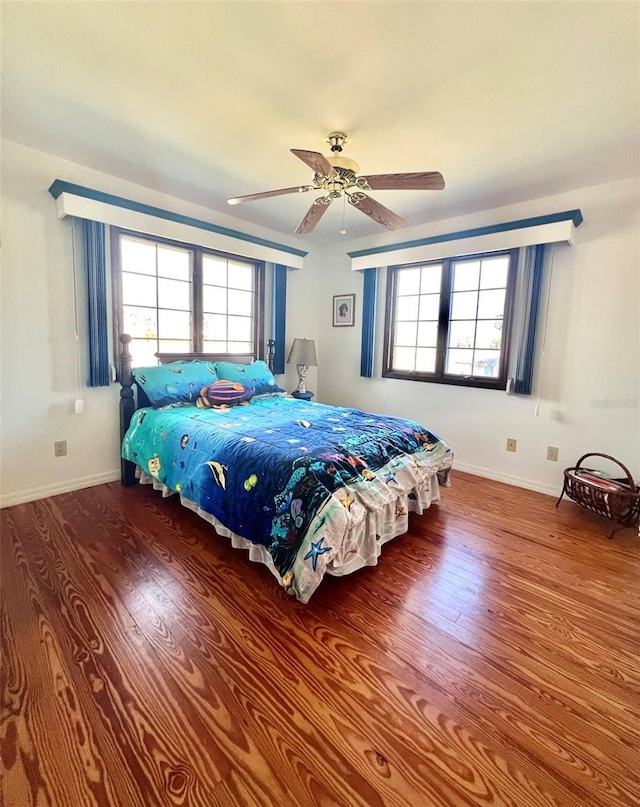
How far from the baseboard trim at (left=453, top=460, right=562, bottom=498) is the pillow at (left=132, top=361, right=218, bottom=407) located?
261 cm

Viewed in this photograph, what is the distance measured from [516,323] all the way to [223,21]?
290 centimetres

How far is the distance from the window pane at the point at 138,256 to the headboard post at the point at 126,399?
2.08 feet

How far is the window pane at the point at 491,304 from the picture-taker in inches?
130

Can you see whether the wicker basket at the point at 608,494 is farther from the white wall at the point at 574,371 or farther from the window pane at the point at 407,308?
the window pane at the point at 407,308

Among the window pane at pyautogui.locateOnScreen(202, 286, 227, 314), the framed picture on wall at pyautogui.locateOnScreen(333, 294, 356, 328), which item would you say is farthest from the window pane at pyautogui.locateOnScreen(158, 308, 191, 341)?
the framed picture on wall at pyautogui.locateOnScreen(333, 294, 356, 328)

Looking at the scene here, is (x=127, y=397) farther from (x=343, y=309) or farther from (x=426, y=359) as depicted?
(x=426, y=359)

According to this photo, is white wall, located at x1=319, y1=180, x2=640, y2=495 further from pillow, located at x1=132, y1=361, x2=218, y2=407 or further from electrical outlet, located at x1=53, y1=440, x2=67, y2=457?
electrical outlet, located at x1=53, y1=440, x2=67, y2=457

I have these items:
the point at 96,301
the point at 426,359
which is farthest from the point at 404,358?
the point at 96,301

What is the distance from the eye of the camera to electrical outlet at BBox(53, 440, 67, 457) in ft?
9.11

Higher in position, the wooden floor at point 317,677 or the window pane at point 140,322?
the window pane at point 140,322

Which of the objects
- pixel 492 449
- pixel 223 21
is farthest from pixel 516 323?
pixel 223 21

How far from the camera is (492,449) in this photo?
3.42m

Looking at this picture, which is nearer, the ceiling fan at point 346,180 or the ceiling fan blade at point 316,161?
the ceiling fan blade at point 316,161

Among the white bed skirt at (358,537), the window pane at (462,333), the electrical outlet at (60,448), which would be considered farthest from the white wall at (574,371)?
the electrical outlet at (60,448)
